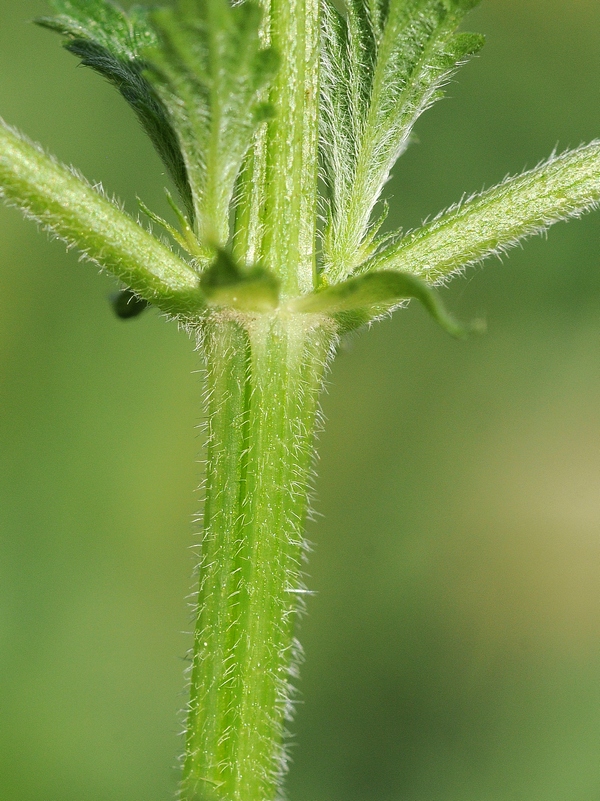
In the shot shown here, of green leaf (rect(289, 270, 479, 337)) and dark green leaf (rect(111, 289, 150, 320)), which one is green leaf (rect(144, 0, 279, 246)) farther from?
dark green leaf (rect(111, 289, 150, 320))

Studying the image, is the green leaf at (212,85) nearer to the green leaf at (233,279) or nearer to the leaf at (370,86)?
the green leaf at (233,279)

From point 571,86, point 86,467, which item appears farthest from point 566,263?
point 86,467

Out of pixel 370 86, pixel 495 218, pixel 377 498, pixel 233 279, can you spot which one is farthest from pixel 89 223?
pixel 377 498

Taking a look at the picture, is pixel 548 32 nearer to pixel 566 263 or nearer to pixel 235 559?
pixel 566 263

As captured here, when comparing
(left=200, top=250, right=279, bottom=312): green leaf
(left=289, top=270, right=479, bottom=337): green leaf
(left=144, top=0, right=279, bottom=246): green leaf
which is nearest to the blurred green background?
(left=289, top=270, right=479, bottom=337): green leaf

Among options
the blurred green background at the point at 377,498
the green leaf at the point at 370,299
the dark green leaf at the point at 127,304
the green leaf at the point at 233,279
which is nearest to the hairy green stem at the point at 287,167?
the green leaf at the point at 370,299

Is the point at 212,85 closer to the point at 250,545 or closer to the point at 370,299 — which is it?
the point at 370,299
